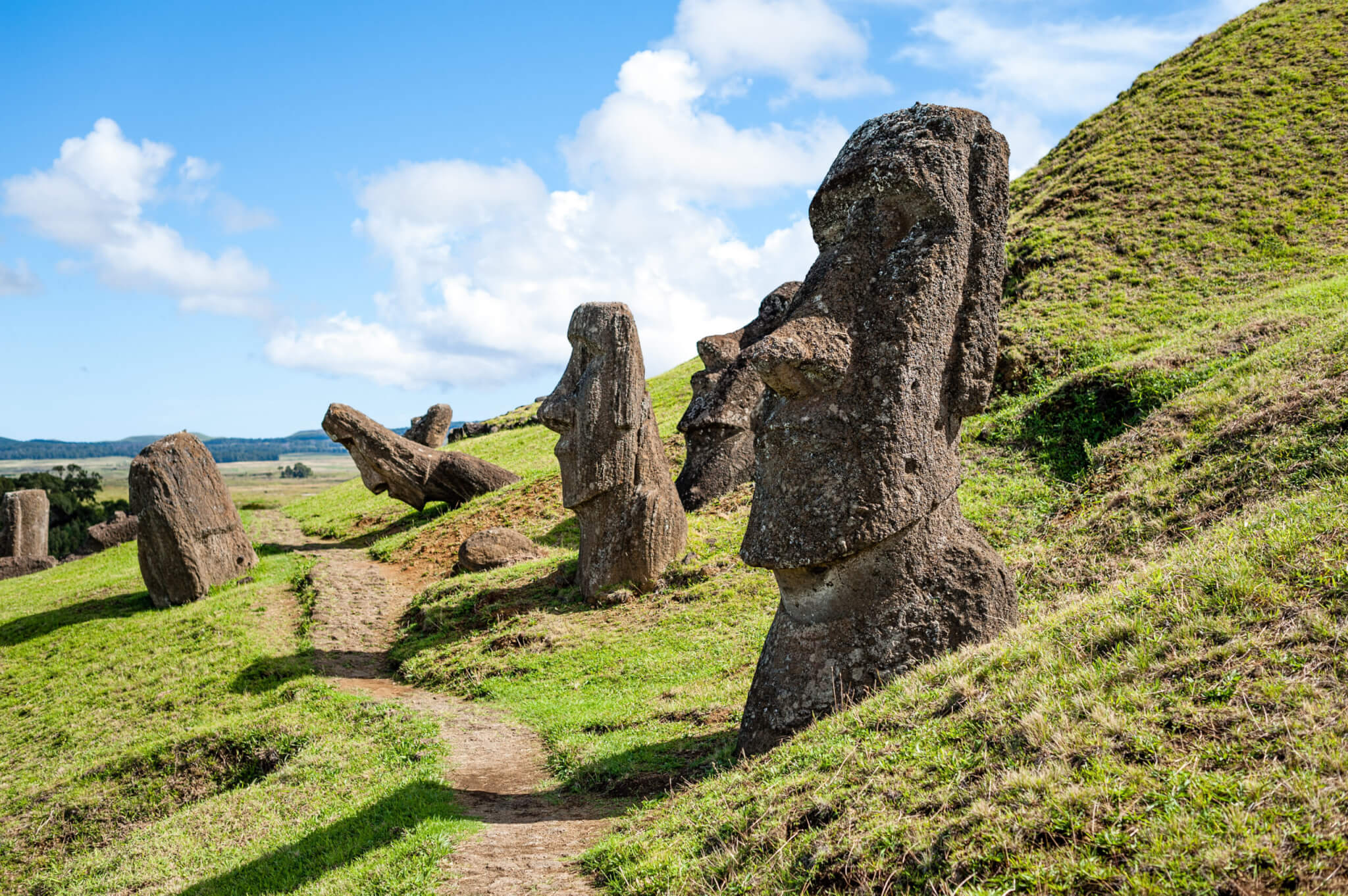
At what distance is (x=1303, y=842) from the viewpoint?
10.7 ft

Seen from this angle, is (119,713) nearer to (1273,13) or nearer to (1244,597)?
(1244,597)

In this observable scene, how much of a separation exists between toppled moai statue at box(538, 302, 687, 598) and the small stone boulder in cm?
2335

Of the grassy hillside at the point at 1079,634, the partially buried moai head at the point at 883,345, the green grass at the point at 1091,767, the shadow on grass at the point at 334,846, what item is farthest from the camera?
the shadow on grass at the point at 334,846

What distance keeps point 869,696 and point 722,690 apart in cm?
309

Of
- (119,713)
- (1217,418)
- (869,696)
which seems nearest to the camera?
(869,696)

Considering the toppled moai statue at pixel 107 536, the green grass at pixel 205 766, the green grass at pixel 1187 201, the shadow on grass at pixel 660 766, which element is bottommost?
the green grass at pixel 205 766

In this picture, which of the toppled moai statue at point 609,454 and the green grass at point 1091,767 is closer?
the green grass at point 1091,767

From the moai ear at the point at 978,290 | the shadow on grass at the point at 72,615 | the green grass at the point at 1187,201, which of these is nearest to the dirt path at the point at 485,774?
the shadow on grass at the point at 72,615

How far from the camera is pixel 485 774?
7.95 metres

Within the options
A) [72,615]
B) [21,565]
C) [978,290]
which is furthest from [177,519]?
[21,565]

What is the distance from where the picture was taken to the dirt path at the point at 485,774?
5.64 metres

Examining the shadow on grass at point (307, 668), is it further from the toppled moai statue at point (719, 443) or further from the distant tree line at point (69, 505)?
the distant tree line at point (69, 505)

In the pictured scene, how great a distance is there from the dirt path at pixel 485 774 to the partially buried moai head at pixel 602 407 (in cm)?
399

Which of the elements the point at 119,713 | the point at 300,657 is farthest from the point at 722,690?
the point at 119,713
